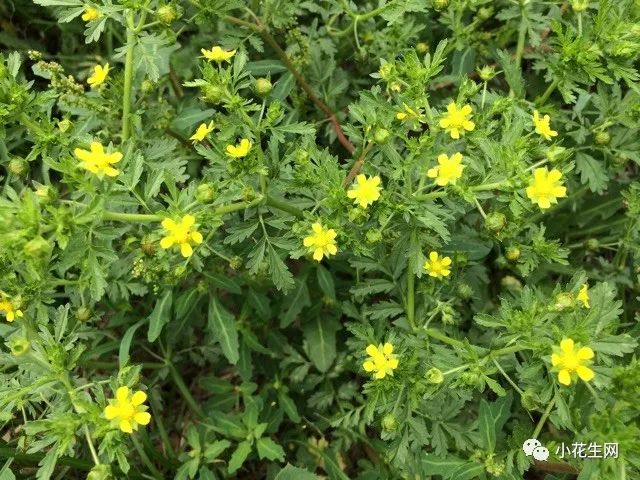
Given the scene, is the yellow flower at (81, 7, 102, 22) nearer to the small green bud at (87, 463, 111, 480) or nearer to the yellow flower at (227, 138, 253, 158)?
the yellow flower at (227, 138, 253, 158)

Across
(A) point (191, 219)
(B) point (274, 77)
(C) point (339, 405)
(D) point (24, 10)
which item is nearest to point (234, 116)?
(A) point (191, 219)

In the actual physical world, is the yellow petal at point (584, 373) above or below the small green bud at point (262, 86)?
below

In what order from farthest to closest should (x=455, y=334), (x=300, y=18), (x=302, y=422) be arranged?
(x=300, y=18), (x=302, y=422), (x=455, y=334)

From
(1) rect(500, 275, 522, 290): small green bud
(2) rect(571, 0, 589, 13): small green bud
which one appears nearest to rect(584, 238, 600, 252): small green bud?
(1) rect(500, 275, 522, 290): small green bud

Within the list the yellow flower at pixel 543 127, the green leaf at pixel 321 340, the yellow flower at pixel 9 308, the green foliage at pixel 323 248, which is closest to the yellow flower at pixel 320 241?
the green foliage at pixel 323 248

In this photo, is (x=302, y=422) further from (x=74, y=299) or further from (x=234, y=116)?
(x=234, y=116)

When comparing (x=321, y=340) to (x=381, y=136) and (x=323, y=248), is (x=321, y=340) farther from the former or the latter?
(x=381, y=136)

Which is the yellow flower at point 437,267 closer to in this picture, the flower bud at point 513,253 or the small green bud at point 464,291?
the small green bud at point 464,291
